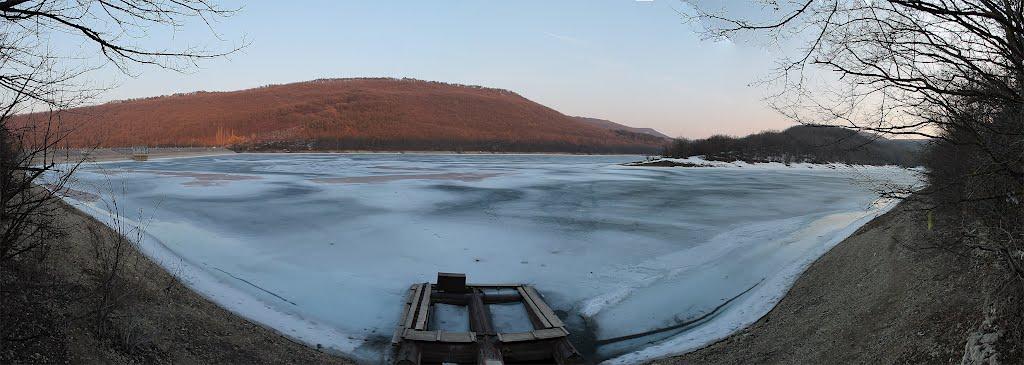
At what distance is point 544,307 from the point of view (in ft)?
22.7

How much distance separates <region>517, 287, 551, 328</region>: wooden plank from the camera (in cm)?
643

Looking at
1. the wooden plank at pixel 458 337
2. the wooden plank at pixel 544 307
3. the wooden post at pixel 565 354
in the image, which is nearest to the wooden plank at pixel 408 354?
the wooden plank at pixel 458 337

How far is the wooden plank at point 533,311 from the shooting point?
6429 mm

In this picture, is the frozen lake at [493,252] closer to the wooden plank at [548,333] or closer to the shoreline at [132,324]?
the wooden plank at [548,333]

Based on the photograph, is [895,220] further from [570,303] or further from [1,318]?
[1,318]

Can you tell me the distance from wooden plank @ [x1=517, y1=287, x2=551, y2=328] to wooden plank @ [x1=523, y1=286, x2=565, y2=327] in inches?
1.6

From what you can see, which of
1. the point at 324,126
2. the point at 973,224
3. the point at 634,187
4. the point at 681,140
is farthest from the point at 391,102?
the point at 973,224

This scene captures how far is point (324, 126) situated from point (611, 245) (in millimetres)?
99671

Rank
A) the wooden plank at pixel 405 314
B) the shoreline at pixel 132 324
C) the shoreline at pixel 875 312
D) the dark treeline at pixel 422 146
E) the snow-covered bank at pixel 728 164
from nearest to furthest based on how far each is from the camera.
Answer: the shoreline at pixel 132 324, the shoreline at pixel 875 312, the wooden plank at pixel 405 314, the snow-covered bank at pixel 728 164, the dark treeline at pixel 422 146

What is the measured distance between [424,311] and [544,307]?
1504mm

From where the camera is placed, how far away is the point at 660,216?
13773 mm

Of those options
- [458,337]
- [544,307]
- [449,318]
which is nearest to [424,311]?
[449,318]

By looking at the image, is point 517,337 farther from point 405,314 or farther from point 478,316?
point 405,314

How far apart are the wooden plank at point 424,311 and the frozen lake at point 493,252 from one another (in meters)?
0.40
